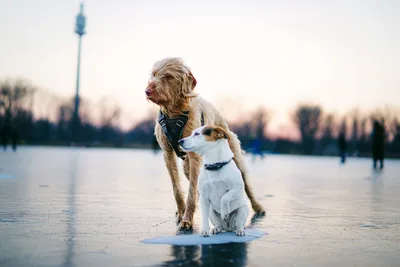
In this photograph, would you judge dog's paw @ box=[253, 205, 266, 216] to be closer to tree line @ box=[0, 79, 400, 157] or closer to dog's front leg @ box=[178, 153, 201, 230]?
dog's front leg @ box=[178, 153, 201, 230]

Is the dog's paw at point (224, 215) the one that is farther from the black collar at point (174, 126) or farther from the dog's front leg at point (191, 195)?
the black collar at point (174, 126)

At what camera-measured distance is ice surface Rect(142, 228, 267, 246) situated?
4.64 metres

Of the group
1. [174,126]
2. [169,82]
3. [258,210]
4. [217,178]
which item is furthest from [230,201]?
[258,210]

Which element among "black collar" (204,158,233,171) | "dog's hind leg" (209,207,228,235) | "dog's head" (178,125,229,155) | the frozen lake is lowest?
the frozen lake

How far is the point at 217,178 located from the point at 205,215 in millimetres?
394

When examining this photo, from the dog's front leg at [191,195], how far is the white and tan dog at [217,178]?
51 cm

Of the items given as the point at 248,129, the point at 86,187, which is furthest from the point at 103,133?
the point at 86,187

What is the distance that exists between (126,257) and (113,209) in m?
3.37

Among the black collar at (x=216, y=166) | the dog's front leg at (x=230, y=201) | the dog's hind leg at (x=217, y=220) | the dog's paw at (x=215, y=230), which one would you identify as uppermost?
the black collar at (x=216, y=166)

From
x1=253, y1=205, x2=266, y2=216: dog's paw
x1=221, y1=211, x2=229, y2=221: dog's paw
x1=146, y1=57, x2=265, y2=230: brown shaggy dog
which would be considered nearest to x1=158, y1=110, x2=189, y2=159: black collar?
x1=146, y1=57, x2=265, y2=230: brown shaggy dog

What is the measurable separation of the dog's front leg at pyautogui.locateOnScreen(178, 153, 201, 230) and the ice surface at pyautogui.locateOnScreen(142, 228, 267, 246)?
42 centimetres

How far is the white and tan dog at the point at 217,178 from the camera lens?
494 cm

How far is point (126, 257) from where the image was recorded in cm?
397

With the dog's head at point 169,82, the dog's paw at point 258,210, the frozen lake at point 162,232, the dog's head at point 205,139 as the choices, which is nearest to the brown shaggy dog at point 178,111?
the dog's head at point 169,82
